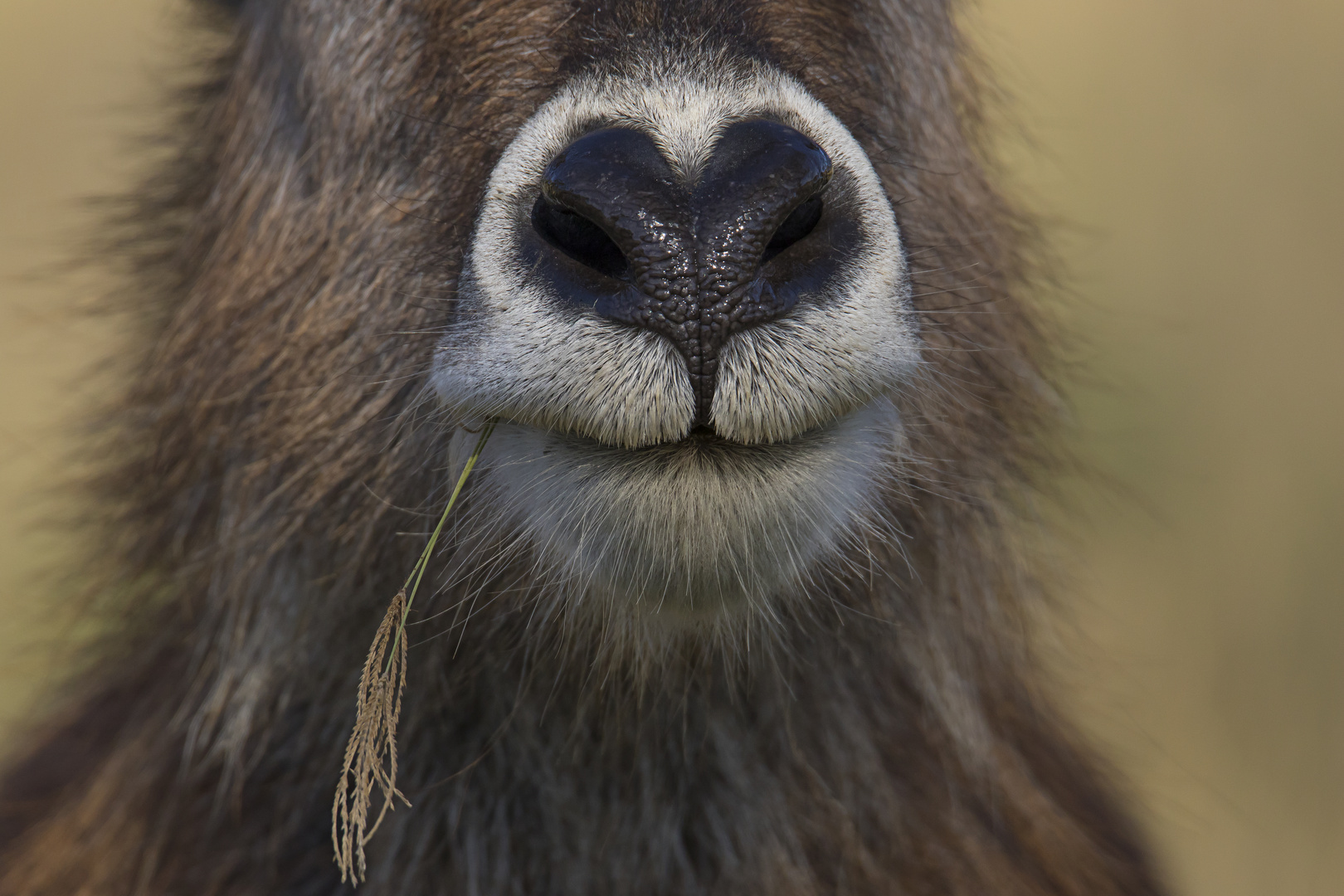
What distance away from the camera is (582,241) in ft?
7.84

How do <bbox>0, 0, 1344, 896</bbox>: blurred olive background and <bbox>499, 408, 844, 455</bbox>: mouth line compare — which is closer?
<bbox>499, 408, 844, 455</bbox>: mouth line

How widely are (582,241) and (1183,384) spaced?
21.9 ft

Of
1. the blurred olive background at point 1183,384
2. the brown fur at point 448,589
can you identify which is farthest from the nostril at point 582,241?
the blurred olive background at point 1183,384

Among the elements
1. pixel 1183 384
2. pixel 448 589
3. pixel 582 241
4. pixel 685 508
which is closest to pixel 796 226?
pixel 582 241

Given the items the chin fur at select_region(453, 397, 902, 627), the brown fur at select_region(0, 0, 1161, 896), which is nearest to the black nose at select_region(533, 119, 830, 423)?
the chin fur at select_region(453, 397, 902, 627)

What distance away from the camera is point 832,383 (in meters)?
2.37

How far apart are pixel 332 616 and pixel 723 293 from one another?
144 centimetres

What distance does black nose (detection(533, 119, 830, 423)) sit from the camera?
229 centimetres

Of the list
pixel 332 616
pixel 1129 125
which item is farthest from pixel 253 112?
pixel 1129 125

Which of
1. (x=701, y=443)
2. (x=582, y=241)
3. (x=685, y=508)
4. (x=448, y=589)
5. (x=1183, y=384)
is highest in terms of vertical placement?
(x=582, y=241)

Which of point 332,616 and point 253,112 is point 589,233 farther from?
point 253,112

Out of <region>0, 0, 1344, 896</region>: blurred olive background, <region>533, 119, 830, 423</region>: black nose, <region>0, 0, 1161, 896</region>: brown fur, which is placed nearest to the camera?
<region>533, 119, 830, 423</region>: black nose

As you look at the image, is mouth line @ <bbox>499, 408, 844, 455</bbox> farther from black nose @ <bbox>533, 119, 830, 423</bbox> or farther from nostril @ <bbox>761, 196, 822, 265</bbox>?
nostril @ <bbox>761, 196, 822, 265</bbox>

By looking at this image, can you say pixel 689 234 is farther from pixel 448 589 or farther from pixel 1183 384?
pixel 1183 384
